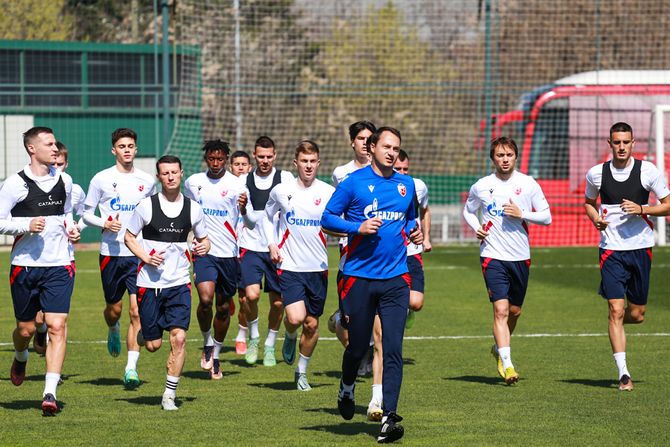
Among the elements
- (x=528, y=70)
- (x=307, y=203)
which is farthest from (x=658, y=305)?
(x=528, y=70)

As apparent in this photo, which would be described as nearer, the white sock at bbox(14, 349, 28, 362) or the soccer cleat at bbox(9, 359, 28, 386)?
the white sock at bbox(14, 349, 28, 362)

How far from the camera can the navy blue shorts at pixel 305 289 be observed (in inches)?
442

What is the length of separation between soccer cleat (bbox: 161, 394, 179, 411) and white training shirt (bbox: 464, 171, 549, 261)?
3421mm

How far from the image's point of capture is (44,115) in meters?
30.2

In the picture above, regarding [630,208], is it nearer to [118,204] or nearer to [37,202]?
[118,204]

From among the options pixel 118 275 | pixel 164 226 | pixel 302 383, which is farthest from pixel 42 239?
pixel 302 383

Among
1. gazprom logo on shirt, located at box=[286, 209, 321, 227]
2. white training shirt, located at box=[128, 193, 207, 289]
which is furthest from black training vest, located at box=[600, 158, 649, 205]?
white training shirt, located at box=[128, 193, 207, 289]

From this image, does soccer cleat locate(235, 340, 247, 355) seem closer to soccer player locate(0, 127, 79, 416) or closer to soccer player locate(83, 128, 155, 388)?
soccer player locate(83, 128, 155, 388)

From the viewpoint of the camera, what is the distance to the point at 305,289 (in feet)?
37.1

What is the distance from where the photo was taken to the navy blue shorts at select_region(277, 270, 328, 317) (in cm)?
1123

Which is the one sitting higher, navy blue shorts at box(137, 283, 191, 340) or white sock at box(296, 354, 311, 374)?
navy blue shorts at box(137, 283, 191, 340)

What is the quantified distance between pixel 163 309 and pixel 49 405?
124cm

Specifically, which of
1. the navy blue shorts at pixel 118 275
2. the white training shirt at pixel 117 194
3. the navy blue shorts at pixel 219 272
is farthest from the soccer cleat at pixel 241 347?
the white training shirt at pixel 117 194

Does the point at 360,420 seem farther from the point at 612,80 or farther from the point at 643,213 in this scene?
the point at 612,80
